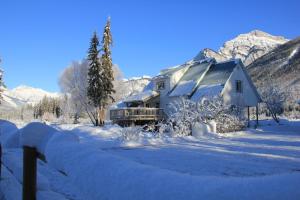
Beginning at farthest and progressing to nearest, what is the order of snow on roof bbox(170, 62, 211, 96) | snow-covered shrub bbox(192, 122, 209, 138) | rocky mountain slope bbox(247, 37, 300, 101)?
rocky mountain slope bbox(247, 37, 300, 101) < snow on roof bbox(170, 62, 211, 96) < snow-covered shrub bbox(192, 122, 209, 138)

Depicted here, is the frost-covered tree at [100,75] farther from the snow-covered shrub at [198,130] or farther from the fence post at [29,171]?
the fence post at [29,171]

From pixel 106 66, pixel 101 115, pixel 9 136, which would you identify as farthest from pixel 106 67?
pixel 9 136

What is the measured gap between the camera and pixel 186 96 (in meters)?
41.7

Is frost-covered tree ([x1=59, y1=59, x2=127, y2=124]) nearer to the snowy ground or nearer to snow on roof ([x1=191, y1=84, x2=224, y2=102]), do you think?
snow on roof ([x1=191, y1=84, x2=224, y2=102])

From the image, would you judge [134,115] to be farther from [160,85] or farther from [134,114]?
[160,85]

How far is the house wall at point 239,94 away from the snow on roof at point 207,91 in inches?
29.9

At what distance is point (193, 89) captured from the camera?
41.8 m

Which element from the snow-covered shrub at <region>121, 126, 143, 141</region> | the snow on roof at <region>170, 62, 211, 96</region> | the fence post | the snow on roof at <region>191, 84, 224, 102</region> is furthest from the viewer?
the snow on roof at <region>170, 62, 211, 96</region>

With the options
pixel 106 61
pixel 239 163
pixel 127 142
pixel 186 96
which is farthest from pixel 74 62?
pixel 239 163

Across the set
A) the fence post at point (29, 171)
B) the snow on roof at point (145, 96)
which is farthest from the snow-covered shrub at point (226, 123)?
the fence post at point (29, 171)

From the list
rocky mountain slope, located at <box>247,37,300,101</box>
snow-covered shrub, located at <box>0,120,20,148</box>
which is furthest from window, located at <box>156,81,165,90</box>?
rocky mountain slope, located at <box>247,37,300,101</box>

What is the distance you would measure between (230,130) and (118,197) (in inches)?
1073

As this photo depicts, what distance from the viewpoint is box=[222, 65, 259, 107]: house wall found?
40247mm

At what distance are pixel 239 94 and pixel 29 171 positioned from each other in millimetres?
38677
